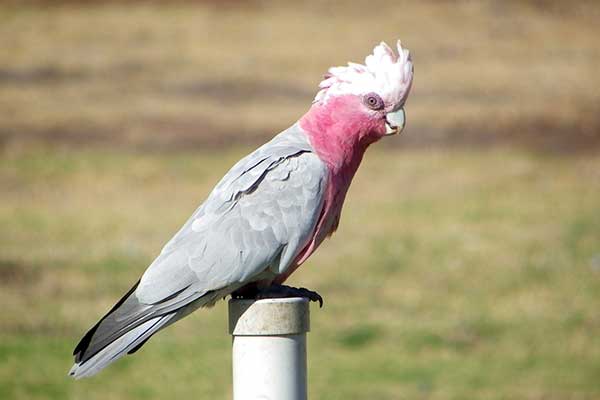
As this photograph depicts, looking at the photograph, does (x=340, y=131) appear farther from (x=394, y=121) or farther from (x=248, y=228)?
(x=248, y=228)

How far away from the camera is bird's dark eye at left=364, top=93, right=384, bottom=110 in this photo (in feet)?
14.0

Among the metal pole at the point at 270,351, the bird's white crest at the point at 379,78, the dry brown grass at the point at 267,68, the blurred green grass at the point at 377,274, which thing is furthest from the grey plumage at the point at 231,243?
the dry brown grass at the point at 267,68

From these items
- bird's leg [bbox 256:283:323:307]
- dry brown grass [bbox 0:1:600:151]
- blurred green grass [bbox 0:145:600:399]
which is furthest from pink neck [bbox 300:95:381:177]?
dry brown grass [bbox 0:1:600:151]

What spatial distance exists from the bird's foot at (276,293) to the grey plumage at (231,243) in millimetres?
53

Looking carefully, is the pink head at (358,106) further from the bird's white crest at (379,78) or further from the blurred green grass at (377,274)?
the blurred green grass at (377,274)

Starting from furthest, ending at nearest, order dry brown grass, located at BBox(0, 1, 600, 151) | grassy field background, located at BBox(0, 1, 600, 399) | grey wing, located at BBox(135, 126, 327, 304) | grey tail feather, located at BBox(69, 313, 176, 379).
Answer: dry brown grass, located at BBox(0, 1, 600, 151)
grassy field background, located at BBox(0, 1, 600, 399)
grey wing, located at BBox(135, 126, 327, 304)
grey tail feather, located at BBox(69, 313, 176, 379)

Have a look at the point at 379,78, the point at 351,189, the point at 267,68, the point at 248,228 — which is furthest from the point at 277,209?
the point at 267,68

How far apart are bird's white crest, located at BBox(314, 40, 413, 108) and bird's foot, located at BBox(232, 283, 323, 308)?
0.74m

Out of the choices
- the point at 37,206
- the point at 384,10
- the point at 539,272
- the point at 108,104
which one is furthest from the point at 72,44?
the point at 539,272

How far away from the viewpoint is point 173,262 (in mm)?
4023

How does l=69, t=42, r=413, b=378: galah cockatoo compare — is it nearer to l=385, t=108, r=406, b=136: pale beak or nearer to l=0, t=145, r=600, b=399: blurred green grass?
l=385, t=108, r=406, b=136: pale beak

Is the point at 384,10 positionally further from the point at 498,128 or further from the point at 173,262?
the point at 173,262

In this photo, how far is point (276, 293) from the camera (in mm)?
4254

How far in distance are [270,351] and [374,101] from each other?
1.18 m
